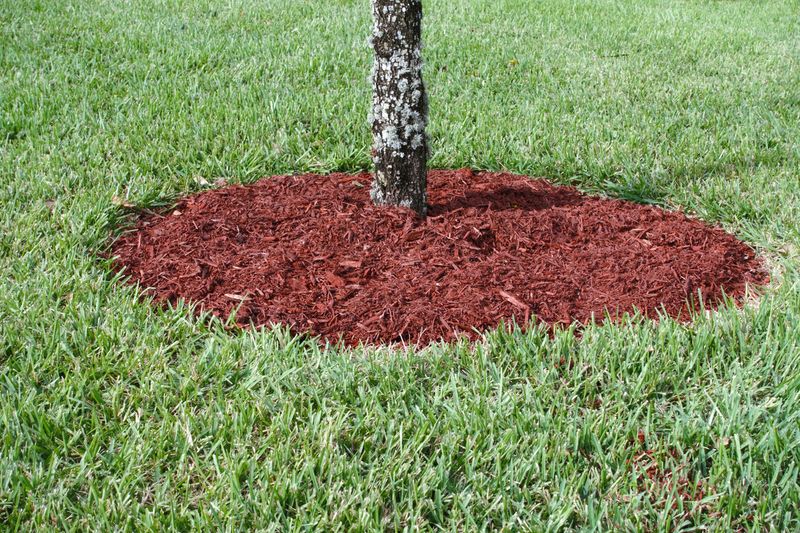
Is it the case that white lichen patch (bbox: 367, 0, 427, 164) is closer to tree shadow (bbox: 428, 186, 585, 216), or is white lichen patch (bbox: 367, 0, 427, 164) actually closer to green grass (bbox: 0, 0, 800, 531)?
tree shadow (bbox: 428, 186, 585, 216)

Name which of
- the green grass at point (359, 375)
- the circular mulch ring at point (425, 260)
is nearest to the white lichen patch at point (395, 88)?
the circular mulch ring at point (425, 260)

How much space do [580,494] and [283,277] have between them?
5.25 feet

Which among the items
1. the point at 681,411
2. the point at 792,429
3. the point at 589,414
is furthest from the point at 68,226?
the point at 792,429

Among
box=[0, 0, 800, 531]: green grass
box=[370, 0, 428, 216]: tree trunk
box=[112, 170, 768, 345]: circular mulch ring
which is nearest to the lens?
box=[0, 0, 800, 531]: green grass

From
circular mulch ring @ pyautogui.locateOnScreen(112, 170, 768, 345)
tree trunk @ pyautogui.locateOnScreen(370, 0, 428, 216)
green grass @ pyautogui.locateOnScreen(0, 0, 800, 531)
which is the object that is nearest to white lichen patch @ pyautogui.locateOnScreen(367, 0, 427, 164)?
tree trunk @ pyautogui.locateOnScreen(370, 0, 428, 216)

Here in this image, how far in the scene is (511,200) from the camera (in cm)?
426

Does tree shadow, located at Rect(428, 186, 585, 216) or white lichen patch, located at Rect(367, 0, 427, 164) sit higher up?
white lichen patch, located at Rect(367, 0, 427, 164)

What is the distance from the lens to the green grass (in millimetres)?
2410

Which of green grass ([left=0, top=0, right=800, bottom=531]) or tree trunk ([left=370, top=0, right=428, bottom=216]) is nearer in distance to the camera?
green grass ([left=0, top=0, right=800, bottom=531])

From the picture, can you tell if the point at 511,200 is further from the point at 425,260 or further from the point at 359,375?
the point at 359,375

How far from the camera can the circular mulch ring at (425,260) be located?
3.35m

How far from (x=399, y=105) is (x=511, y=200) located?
2.65ft

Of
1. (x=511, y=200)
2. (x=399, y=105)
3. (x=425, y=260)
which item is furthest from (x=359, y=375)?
(x=511, y=200)

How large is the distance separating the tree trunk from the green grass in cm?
102
